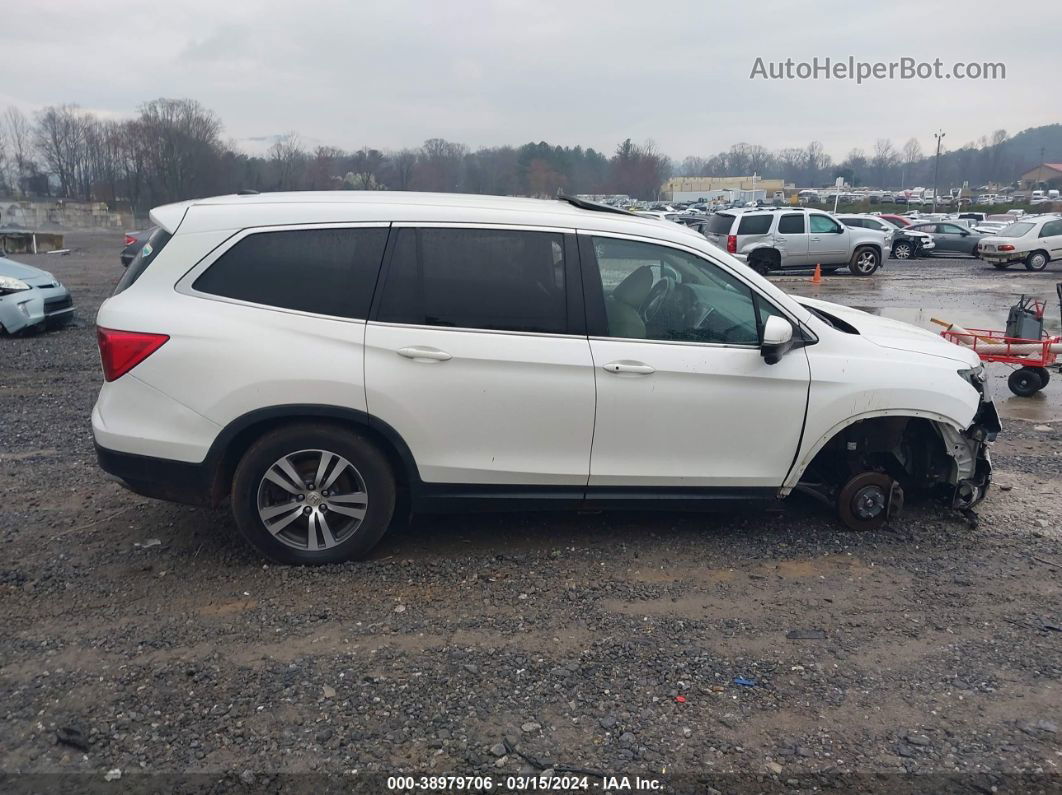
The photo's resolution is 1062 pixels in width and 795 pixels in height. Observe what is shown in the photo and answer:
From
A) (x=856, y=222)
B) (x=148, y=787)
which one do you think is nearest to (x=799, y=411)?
(x=148, y=787)

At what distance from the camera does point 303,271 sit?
4363mm

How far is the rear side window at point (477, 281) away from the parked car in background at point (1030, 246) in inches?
1024

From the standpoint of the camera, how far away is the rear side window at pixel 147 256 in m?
4.35

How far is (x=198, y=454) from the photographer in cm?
422

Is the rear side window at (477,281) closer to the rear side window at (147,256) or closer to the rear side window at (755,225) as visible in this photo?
the rear side window at (147,256)

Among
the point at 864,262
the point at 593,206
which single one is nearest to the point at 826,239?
the point at 864,262

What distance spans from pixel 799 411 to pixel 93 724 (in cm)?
364

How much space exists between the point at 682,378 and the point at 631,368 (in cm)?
29

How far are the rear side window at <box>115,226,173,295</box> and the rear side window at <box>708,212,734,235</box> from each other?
19859mm

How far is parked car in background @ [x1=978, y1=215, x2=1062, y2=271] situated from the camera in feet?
84.4

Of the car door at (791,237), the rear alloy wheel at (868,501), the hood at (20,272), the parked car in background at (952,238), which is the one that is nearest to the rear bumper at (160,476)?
the rear alloy wheel at (868,501)

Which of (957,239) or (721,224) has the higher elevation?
(721,224)

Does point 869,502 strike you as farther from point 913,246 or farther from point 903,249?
point 913,246

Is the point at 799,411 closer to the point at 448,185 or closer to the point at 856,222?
A: the point at 448,185
